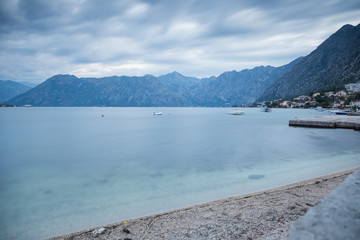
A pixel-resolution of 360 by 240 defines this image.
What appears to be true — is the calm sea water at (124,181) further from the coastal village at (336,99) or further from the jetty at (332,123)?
the coastal village at (336,99)

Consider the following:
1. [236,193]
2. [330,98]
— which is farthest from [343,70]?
[236,193]

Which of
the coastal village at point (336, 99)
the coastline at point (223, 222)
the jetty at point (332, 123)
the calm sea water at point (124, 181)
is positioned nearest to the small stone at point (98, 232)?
the coastline at point (223, 222)

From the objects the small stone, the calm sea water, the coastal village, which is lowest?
the calm sea water

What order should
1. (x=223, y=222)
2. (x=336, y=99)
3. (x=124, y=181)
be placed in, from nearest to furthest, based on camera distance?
(x=223, y=222) < (x=124, y=181) < (x=336, y=99)

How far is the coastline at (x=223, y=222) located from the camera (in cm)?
567

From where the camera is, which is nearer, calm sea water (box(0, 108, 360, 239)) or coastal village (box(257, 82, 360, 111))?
calm sea water (box(0, 108, 360, 239))

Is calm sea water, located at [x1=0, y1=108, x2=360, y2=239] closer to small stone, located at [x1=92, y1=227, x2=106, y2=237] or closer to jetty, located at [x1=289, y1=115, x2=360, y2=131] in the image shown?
small stone, located at [x1=92, y1=227, x2=106, y2=237]

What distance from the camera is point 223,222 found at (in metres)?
6.33

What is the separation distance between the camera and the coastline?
567 centimetres

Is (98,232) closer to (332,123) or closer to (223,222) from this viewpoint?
(223,222)

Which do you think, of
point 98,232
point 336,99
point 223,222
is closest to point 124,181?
point 98,232

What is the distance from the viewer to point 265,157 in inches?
757

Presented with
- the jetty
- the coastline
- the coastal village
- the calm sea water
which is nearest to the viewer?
the coastline

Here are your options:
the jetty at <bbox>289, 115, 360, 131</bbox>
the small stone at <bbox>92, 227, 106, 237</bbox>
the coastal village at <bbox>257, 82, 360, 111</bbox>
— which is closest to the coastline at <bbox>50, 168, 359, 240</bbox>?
the small stone at <bbox>92, 227, 106, 237</bbox>
